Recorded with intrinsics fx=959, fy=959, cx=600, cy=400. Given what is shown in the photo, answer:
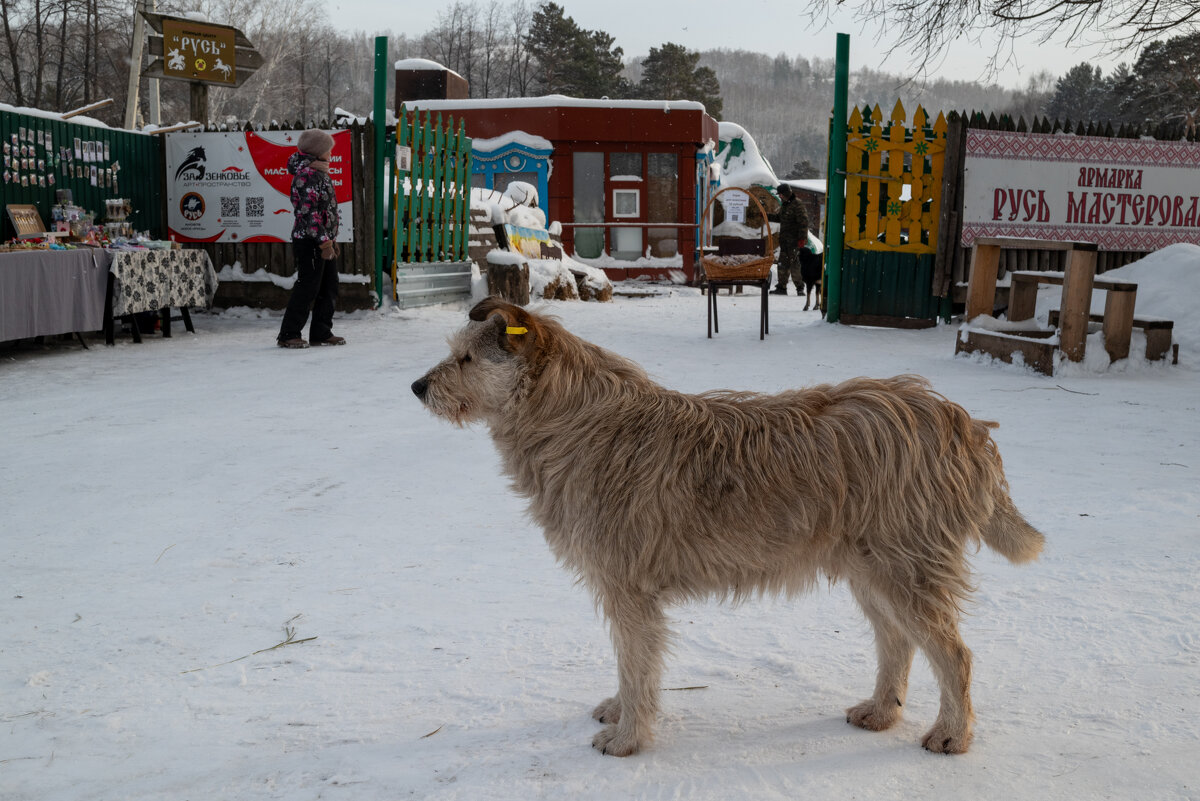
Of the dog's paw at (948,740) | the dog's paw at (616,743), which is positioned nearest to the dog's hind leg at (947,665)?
the dog's paw at (948,740)

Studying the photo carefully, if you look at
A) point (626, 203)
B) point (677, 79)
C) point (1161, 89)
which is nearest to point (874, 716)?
point (626, 203)

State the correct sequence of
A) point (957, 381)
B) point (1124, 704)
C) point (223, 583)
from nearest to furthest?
point (1124, 704)
point (223, 583)
point (957, 381)

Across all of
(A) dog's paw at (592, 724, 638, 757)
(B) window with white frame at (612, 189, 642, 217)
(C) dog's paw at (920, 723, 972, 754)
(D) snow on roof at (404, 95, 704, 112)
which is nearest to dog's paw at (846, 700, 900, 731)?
(C) dog's paw at (920, 723, 972, 754)

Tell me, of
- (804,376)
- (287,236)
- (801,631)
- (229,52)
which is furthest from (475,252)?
(801,631)

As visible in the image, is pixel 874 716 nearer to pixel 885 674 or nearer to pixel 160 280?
pixel 885 674

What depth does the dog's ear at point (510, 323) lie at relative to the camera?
2.72 metres

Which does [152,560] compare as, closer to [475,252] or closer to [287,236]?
[287,236]

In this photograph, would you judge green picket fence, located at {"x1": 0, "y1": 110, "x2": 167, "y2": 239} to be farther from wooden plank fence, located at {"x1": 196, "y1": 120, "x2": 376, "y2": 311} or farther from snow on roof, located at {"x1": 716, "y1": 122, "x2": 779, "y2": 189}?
snow on roof, located at {"x1": 716, "y1": 122, "x2": 779, "y2": 189}

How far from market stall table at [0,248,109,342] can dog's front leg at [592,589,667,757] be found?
26.6ft

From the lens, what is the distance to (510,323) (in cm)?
271

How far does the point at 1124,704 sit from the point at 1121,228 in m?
11.6

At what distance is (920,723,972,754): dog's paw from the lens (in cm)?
262

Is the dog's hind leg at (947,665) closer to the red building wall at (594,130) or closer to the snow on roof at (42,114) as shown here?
the snow on roof at (42,114)

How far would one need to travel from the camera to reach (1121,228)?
41.5 ft
